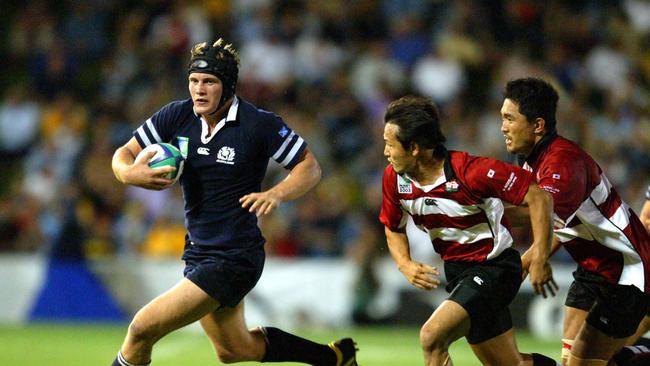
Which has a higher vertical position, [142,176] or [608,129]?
[142,176]

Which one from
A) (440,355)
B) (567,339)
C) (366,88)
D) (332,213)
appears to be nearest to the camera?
(440,355)

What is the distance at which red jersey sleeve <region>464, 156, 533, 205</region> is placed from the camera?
6.00 meters

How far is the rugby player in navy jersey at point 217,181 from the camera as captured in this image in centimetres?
634

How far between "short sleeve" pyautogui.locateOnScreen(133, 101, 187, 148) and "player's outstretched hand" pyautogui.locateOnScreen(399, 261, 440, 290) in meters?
1.67

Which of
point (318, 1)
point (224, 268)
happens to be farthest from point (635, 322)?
point (318, 1)

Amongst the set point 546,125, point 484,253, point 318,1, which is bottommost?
point 484,253

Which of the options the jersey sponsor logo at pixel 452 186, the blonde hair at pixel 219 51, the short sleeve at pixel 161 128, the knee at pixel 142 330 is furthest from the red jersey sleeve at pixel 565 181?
the knee at pixel 142 330

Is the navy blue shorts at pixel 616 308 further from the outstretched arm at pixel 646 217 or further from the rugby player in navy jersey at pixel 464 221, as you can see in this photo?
the outstretched arm at pixel 646 217

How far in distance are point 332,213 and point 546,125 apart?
23.8ft

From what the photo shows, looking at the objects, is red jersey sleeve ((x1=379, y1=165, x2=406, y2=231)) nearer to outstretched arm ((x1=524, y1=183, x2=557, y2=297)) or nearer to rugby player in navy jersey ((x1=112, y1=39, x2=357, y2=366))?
rugby player in navy jersey ((x1=112, y1=39, x2=357, y2=366))

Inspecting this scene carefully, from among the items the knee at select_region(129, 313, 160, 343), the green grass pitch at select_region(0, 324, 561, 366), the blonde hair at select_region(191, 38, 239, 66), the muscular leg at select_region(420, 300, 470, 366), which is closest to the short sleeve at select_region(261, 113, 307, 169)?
the blonde hair at select_region(191, 38, 239, 66)

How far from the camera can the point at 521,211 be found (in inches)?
250

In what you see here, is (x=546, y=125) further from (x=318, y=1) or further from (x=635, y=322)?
(x=318, y=1)

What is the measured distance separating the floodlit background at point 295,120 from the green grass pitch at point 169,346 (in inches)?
4.0
